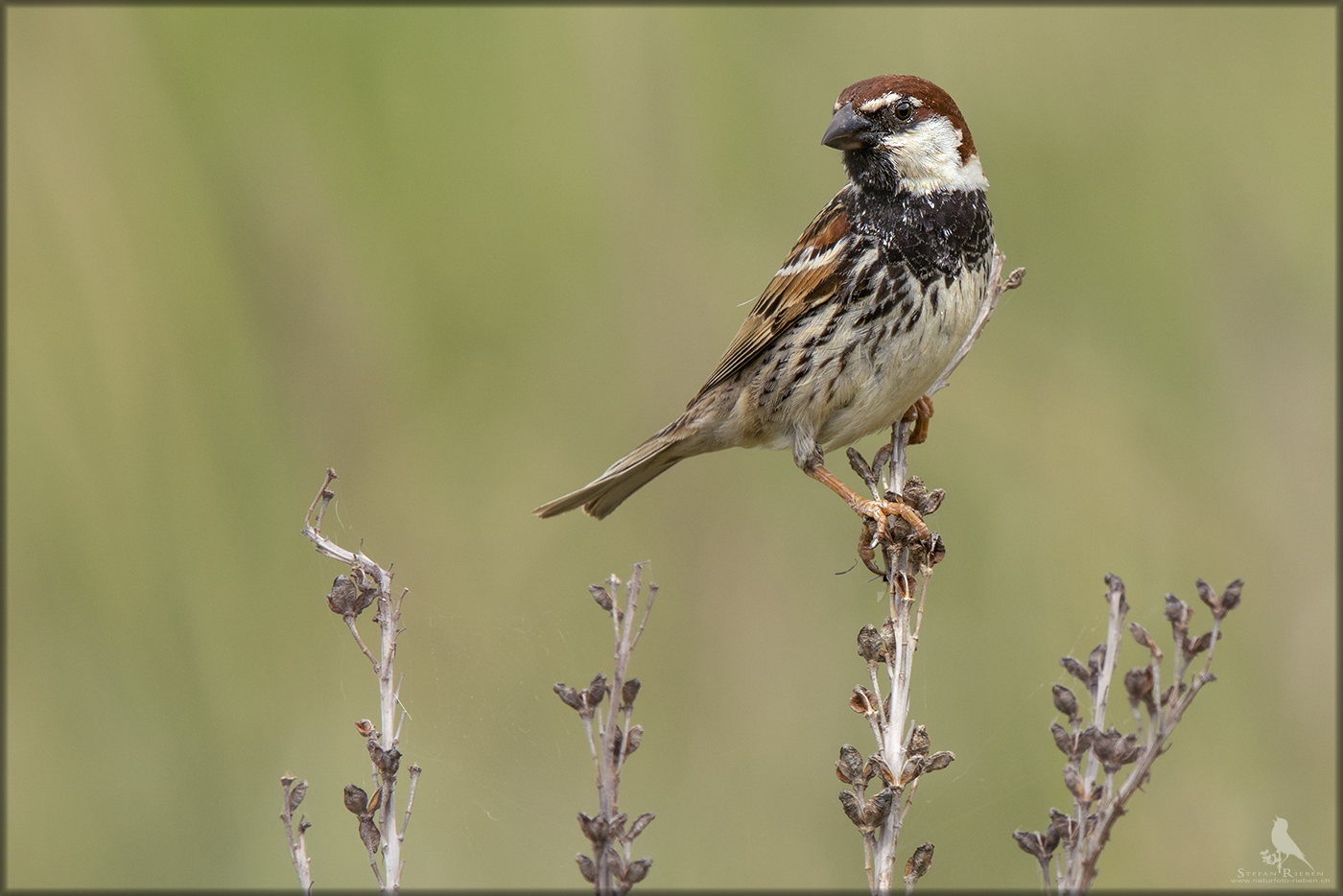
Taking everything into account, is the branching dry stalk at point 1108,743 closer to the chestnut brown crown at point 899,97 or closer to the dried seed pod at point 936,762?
the dried seed pod at point 936,762

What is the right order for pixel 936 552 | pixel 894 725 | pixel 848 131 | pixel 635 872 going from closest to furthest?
pixel 635 872 → pixel 894 725 → pixel 936 552 → pixel 848 131

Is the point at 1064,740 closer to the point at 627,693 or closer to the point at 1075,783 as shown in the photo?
the point at 1075,783

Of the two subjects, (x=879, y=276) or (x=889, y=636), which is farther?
(x=879, y=276)

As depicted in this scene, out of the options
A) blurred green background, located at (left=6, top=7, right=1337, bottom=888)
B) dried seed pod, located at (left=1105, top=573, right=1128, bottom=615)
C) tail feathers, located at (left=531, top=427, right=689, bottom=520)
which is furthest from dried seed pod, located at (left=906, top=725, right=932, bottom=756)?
tail feathers, located at (left=531, top=427, right=689, bottom=520)

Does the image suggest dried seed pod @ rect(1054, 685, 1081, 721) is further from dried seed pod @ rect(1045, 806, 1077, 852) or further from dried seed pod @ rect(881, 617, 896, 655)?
dried seed pod @ rect(881, 617, 896, 655)

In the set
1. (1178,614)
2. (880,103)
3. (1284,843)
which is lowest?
(1284,843)

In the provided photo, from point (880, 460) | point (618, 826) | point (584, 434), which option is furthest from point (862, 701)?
point (584, 434)

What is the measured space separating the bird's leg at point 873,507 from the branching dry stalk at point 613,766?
746mm

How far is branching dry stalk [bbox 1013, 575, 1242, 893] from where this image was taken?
1.40 meters

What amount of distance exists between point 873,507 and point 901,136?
874 millimetres

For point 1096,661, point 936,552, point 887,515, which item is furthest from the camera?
point 887,515

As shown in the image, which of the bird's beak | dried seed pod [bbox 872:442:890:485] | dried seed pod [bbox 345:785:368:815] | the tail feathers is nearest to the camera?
dried seed pod [bbox 345:785:368:815]

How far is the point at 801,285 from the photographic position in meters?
2.71

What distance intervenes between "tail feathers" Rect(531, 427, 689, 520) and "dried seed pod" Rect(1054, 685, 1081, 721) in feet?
4.78
